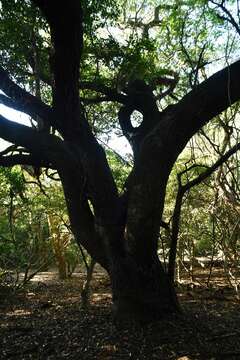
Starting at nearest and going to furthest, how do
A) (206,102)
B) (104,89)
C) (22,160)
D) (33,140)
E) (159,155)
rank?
(206,102)
(159,155)
(33,140)
(22,160)
(104,89)

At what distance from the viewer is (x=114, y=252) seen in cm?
422

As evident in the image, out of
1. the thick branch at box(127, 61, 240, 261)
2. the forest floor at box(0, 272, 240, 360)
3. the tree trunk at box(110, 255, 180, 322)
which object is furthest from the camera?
the tree trunk at box(110, 255, 180, 322)

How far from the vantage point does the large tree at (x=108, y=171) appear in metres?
3.90

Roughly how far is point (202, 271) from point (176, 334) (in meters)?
8.40

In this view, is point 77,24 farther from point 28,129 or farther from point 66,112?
point 28,129

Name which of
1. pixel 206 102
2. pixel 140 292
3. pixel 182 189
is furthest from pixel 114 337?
pixel 206 102

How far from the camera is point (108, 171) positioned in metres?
4.45

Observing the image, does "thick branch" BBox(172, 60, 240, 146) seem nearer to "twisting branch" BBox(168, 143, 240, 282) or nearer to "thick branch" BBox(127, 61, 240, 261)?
"thick branch" BBox(127, 61, 240, 261)

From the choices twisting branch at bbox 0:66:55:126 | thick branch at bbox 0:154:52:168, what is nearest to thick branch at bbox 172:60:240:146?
twisting branch at bbox 0:66:55:126

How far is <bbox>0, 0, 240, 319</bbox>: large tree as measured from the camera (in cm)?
390

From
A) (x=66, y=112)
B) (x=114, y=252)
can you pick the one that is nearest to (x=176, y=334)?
(x=114, y=252)

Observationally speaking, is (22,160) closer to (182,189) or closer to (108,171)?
(108,171)

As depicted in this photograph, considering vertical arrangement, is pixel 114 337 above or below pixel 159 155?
below

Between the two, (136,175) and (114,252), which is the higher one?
(136,175)
